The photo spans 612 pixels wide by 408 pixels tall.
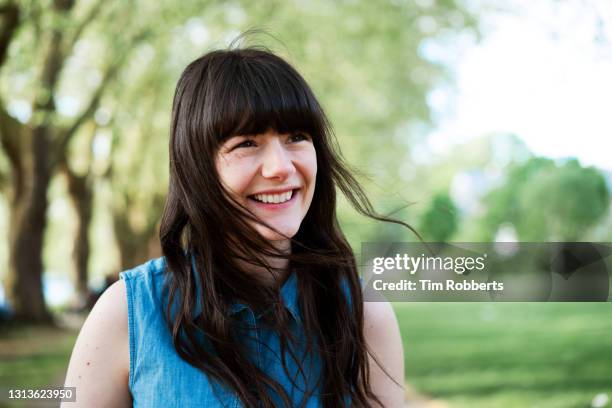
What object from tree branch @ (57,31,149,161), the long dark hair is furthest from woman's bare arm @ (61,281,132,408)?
tree branch @ (57,31,149,161)

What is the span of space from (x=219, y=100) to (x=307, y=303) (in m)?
0.52

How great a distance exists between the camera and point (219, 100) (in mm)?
1634

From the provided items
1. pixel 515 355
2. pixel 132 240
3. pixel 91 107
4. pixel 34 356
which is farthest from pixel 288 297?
pixel 132 240

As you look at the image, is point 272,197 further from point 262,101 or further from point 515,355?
point 515,355

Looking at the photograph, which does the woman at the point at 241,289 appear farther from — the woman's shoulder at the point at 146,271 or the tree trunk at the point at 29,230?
the tree trunk at the point at 29,230

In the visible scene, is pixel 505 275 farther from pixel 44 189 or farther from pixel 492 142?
pixel 44 189

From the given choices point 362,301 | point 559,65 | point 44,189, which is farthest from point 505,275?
point 44,189

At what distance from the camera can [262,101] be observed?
1.63 metres

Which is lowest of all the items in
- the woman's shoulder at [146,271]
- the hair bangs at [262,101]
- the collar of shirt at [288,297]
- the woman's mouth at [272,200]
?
the collar of shirt at [288,297]

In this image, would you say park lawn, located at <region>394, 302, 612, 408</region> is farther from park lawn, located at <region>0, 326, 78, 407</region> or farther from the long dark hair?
the long dark hair

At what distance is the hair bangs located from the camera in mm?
1630

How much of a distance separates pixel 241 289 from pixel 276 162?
1.03 ft

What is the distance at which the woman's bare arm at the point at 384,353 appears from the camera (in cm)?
184

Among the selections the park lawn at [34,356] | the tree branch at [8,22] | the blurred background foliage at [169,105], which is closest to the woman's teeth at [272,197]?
the blurred background foliage at [169,105]
